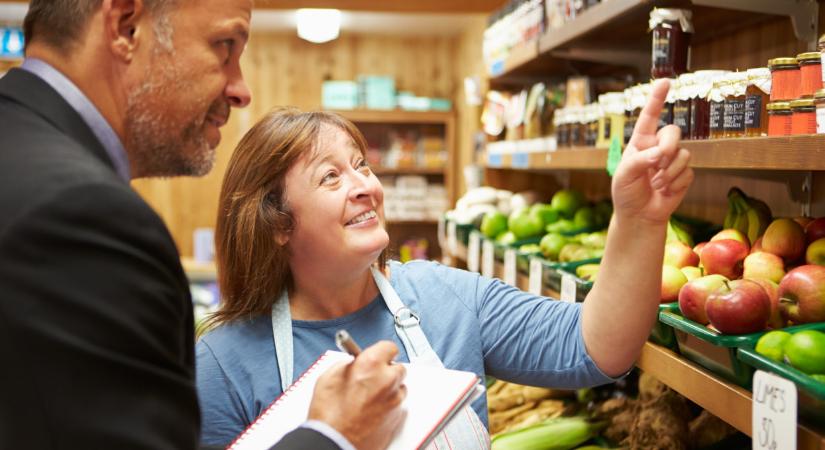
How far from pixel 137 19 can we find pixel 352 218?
743 mm

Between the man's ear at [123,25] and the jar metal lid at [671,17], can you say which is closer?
the man's ear at [123,25]

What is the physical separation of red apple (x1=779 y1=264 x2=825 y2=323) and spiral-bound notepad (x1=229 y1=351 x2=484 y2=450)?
58 centimetres

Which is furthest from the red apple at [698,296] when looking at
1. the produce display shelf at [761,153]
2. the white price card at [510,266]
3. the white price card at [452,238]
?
the white price card at [452,238]

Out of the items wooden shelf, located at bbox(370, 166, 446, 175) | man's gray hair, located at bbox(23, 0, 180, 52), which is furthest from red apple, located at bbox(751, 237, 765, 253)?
wooden shelf, located at bbox(370, 166, 446, 175)

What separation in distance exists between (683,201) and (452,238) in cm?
Result: 144

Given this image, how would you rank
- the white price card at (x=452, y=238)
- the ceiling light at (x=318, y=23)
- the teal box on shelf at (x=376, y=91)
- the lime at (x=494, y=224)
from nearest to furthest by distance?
the lime at (x=494, y=224) < the white price card at (x=452, y=238) < the ceiling light at (x=318, y=23) < the teal box on shelf at (x=376, y=91)

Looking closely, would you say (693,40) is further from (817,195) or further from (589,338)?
(589,338)

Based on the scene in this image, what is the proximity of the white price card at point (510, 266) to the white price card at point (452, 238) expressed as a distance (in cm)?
102

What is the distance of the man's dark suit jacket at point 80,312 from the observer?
81 cm

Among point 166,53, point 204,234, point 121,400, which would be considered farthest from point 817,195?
point 204,234

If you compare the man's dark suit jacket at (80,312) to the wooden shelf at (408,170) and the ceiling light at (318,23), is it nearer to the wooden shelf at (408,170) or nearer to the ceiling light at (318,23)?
the ceiling light at (318,23)

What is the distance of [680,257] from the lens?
1.85 m

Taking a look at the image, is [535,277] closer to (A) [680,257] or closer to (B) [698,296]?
(A) [680,257]

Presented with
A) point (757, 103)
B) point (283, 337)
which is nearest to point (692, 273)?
point (757, 103)
